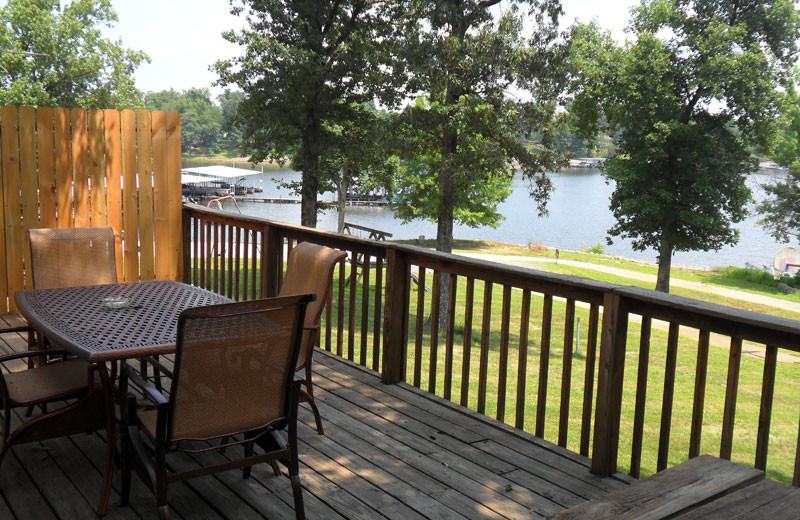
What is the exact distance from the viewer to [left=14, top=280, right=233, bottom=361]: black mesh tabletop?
2.59 metres

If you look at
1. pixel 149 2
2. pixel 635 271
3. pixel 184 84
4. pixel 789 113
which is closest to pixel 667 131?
pixel 789 113

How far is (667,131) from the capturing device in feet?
83.2

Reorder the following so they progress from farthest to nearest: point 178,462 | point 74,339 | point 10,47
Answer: point 10,47
point 178,462
point 74,339

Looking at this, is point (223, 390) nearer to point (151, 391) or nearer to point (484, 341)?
point (151, 391)

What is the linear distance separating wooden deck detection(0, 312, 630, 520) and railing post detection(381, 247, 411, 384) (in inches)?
22.5

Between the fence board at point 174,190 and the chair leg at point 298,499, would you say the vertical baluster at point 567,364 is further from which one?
the fence board at point 174,190

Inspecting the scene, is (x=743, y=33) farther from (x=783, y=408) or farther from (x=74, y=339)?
(x=74, y=339)

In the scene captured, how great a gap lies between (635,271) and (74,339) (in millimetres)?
31397

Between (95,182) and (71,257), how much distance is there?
230cm

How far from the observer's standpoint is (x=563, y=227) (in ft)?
162

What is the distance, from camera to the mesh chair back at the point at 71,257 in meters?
4.01

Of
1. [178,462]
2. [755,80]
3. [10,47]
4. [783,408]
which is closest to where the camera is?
[178,462]

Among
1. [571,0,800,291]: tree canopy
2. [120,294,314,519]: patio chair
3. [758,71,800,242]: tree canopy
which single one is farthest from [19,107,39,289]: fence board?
[758,71,800,242]: tree canopy

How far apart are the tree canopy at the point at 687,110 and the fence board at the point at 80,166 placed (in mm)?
21399
